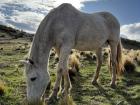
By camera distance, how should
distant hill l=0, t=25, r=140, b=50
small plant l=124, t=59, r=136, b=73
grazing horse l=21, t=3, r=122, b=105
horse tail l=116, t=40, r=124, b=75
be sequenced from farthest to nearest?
distant hill l=0, t=25, r=140, b=50, small plant l=124, t=59, r=136, b=73, horse tail l=116, t=40, r=124, b=75, grazing horse l=21, t=3, r=122, b=105

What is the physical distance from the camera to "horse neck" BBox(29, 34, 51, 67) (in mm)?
10875

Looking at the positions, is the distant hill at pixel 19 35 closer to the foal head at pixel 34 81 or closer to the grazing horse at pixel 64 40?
the grazing horse at pixel 64 40

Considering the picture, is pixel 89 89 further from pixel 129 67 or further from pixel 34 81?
pixel 129 67

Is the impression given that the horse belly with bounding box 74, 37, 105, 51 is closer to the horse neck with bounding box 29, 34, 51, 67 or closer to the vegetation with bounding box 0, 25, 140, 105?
the vegetation with bounding box 0, 25, 140, 105

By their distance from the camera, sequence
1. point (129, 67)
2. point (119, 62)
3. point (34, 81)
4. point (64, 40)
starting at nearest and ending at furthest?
point (34, 81), point (64, 40), point (119, 62), point (129, 67)

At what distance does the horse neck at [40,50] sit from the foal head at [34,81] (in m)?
0.24

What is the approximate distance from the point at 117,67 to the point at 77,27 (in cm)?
405

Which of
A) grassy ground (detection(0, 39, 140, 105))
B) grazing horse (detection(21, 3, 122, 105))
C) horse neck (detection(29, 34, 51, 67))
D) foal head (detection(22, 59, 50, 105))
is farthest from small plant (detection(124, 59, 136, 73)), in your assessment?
foal head (detection(22, 59, 50, 105))

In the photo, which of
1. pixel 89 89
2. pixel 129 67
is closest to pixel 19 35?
pixel 129 67

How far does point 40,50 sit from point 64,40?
137 cm

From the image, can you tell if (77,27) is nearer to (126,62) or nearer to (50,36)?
(50,36)

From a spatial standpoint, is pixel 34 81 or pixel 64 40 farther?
pixel 64 40

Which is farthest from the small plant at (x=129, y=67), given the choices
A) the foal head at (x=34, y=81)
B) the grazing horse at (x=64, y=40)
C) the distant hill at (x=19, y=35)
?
the distant hill at (x=19, y=35)

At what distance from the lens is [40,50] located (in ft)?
36.5
